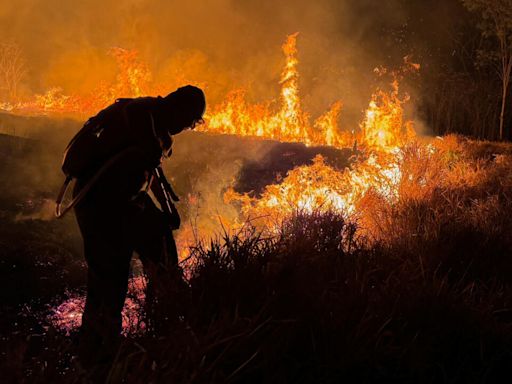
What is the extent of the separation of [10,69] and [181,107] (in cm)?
2105

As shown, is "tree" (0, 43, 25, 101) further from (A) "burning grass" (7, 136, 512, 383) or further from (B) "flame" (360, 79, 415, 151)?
(A) "burning grass" (7, 136, 512, 383)

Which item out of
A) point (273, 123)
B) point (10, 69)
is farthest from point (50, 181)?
point (10, 69)

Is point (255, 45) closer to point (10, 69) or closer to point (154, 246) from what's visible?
point (10, 69)

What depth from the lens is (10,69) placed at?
2097 centimetres

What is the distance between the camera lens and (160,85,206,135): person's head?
116 inches

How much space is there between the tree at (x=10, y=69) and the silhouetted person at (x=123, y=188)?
20.5 meters

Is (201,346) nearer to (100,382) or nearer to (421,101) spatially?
(100,382)

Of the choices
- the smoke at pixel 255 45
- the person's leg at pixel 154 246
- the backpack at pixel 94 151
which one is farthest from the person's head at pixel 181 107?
the smoke at pixel 255 45

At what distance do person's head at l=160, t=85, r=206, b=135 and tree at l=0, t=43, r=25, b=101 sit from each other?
2050 centimetres

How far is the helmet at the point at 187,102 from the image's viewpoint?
2.96 m

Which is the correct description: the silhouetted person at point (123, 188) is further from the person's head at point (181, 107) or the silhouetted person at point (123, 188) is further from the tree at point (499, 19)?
the tree at point (499, 19)

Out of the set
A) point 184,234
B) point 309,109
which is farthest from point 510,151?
point 309,109

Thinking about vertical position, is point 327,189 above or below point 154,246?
above

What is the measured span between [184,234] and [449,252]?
425 centimetres
